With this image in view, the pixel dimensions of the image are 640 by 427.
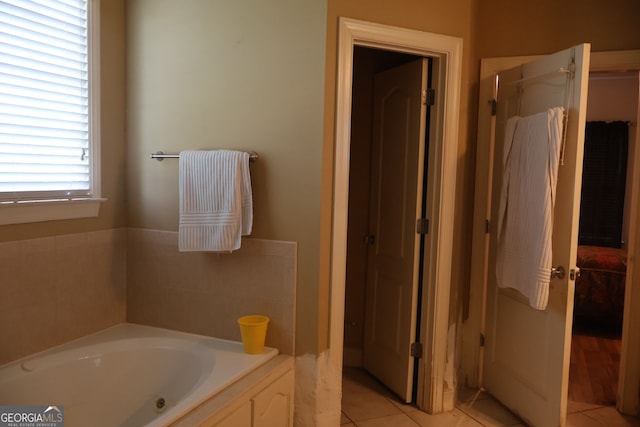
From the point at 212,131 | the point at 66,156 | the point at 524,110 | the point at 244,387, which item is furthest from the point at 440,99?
the point at 66,156

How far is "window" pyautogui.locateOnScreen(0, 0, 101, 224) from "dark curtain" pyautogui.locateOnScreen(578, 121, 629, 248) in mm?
5152

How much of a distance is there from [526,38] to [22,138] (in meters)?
2.74

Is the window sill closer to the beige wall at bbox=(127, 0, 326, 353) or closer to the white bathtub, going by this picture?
the beige wall at bbox=(127, 0, 326, 353)

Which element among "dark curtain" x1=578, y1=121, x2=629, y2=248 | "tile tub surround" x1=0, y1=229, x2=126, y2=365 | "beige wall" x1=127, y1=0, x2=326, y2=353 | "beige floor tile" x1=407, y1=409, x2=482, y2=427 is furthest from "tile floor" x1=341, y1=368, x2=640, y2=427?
"dark curtain" x1=578, y1=121, x2=629, y2=248

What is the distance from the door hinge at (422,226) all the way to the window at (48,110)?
174cm

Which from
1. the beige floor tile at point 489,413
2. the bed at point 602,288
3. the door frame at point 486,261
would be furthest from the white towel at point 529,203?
the bed at point 602,288

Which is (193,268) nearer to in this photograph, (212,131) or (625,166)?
(212,131)

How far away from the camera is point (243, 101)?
2.25 metres

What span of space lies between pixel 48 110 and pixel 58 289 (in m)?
0.84

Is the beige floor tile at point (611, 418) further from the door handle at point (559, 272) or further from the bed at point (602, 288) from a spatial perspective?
the bed at point (602, 288)

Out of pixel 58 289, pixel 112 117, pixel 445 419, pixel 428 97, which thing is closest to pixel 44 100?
pixel 112 117

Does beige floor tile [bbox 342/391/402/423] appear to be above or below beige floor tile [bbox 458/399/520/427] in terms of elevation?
below

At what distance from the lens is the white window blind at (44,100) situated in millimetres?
1951

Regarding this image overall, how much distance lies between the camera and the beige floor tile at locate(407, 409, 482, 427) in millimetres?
2541
